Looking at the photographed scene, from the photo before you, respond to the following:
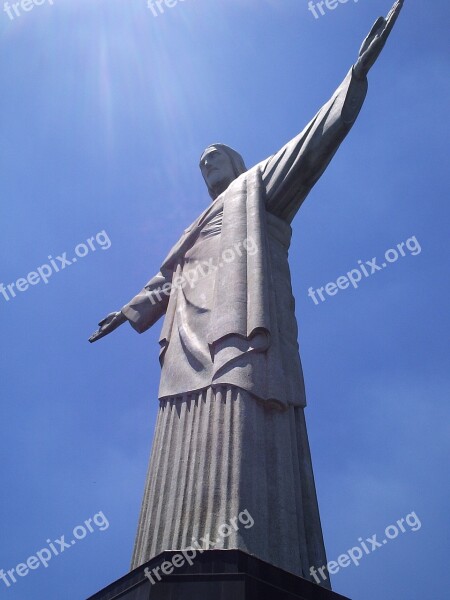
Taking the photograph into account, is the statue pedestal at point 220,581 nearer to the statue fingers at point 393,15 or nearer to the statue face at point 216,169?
the statue fingers at point 393,15

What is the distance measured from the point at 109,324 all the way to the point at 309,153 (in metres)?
4.04

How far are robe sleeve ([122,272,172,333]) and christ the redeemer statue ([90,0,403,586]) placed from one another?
2cm

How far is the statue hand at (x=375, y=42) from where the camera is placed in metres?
8.75

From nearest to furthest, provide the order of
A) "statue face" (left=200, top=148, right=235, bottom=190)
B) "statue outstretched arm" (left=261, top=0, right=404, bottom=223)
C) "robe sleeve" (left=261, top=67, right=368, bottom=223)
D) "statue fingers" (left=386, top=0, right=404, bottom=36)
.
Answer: "statue fingers" (left=386, top=0, right=404, bottom=36) < "statue outstretched arm" (left=261, top=0, right=404, bottom=223) < "robe sleeve" (left=261, top=67, right=368, bottom=223) < "statue face" (left=200, top=148, right=235, bottom=190)

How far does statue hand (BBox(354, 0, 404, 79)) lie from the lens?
8.75 metres

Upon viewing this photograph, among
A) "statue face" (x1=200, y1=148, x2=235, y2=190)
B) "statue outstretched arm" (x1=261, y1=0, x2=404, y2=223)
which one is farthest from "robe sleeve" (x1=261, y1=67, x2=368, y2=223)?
"statue face" (x1=200, y1=148, x2=235, y2=190)

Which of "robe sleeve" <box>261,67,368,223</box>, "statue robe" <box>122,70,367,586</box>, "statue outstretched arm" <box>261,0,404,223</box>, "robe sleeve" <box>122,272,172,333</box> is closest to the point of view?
"statue robe" <box>122,70,367,586</box>

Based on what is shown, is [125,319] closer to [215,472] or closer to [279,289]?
[279,289]

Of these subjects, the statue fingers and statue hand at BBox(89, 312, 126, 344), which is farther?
statue hand at BBox(89, 312, 126, 344)

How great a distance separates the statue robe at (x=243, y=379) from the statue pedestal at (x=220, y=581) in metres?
0.58

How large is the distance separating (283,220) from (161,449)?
3784 millimetres

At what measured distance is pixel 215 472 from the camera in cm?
671

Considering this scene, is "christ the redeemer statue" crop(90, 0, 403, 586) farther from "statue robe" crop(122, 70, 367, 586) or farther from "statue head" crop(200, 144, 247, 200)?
"statue head" crop(200, 144, 247, 200)

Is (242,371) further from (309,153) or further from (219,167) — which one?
(219,167)
